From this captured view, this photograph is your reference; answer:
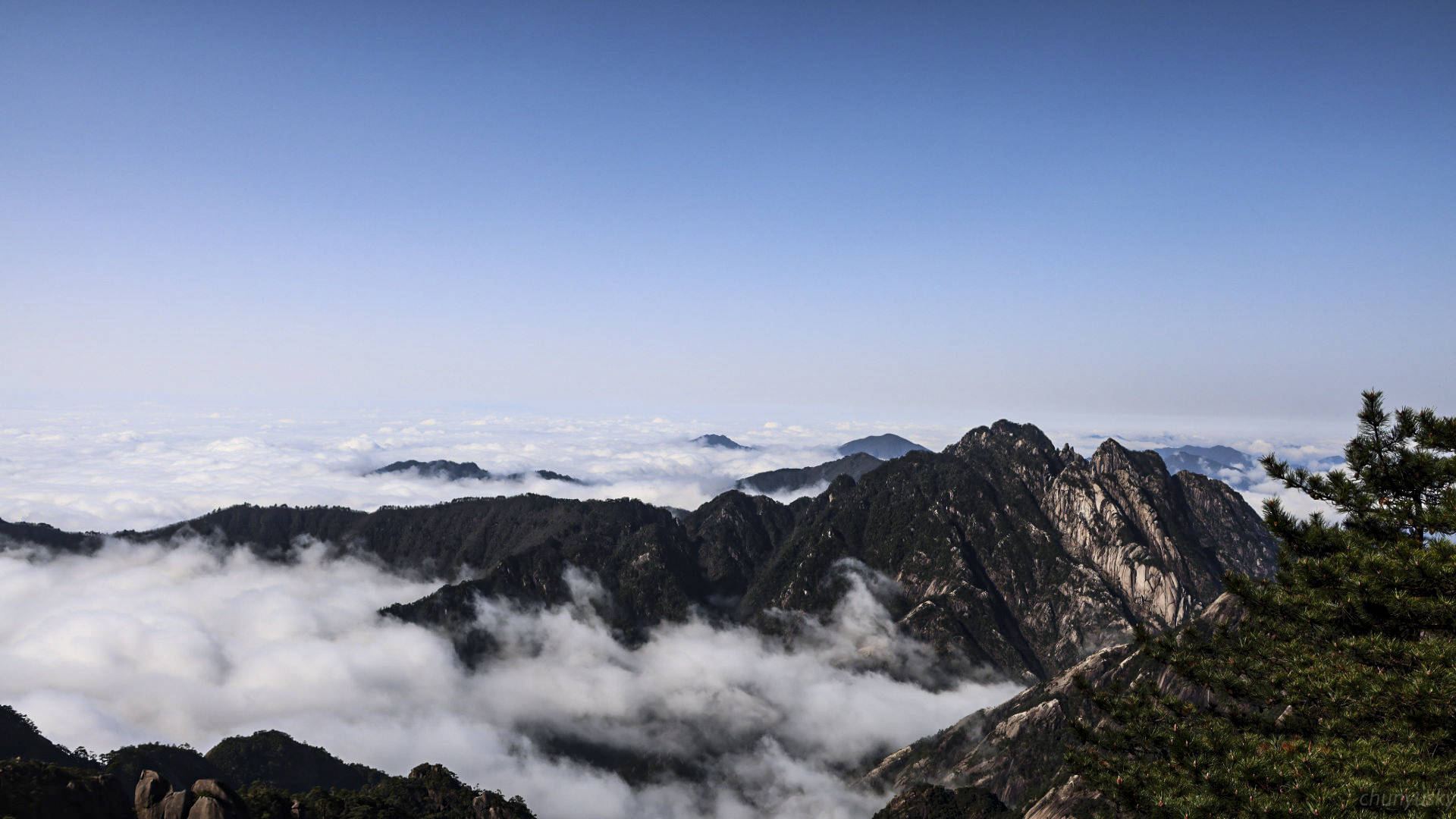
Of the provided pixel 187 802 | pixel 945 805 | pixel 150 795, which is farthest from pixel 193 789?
pixel 945 805

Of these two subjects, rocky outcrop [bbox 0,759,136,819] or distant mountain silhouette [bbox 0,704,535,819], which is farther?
distant mountain silhouette [bbox 0,704,535,819]

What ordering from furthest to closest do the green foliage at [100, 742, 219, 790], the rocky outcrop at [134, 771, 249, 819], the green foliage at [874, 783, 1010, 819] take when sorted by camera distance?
1. the green foliage at [874, 783, 1010, 819]
2. the green foliage at [100, 742, 219, 790]
3. the rocky outcrop at [134, 771, 249, 819]

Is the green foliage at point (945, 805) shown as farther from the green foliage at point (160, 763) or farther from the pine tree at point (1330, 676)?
the pine tree at point (1330, 676)

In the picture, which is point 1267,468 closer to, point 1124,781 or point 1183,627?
point 1183,627

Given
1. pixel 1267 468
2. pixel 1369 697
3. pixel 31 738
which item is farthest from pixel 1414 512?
pixel 31 738

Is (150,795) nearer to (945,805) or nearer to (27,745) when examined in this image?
(27,745)

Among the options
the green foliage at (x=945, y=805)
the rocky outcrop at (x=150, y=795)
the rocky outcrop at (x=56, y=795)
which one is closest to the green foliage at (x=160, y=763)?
the rocky outcrop at (x=56, y=795)

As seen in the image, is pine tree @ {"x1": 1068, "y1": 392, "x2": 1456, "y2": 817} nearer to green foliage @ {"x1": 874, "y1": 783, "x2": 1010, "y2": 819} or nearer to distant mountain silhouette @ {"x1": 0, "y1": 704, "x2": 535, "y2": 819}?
distant mountain silhouette @ {"x1": 0, "y1": 704, "x2": 535, "y2": 819}

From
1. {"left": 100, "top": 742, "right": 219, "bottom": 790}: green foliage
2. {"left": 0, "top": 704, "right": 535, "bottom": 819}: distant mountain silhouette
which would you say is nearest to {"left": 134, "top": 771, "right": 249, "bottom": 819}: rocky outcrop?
{"left": 0, "top": 704, "right": 535, "bottom": 819}: distant mountain silhouette
